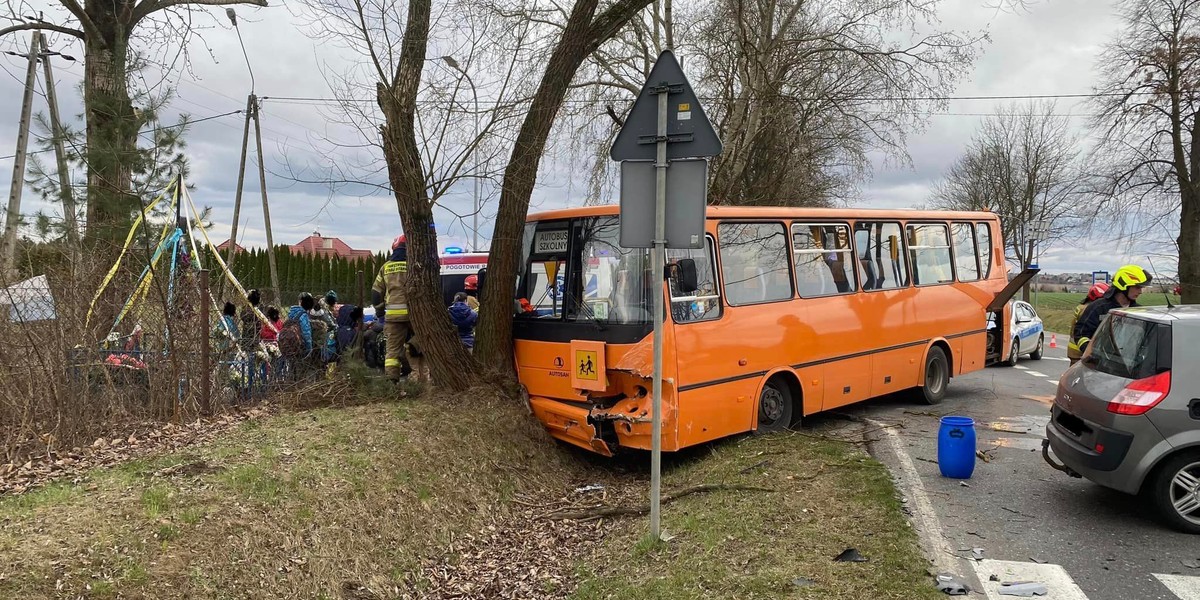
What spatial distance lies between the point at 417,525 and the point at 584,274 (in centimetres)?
295

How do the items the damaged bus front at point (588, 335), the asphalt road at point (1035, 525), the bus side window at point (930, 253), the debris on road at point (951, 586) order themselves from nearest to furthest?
the debris on road at point (951, 586), the asphalt road at point (1035, 525), the damaged bus front at point (588, 335), the bus side window at point (930, 253)

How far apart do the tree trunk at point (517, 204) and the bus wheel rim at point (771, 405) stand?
2.63 m

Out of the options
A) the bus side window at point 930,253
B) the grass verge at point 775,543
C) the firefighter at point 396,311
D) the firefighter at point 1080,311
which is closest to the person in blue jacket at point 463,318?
the firefighter at point 396,311

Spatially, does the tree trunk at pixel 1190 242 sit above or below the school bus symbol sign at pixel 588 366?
above

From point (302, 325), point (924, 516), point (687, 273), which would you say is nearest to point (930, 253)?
point (687, 273)

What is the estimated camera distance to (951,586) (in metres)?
4.42

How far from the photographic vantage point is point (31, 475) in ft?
18.6

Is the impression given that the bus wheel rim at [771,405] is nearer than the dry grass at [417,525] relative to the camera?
No

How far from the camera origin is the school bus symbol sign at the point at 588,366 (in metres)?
7.48

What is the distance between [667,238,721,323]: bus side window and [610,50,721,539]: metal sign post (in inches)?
74.2

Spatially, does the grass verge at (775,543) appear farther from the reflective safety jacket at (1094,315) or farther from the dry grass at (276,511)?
the reflective safety jacket at (1094,315)

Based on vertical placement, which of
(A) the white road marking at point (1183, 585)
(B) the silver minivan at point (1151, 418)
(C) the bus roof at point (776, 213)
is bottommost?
(A) the white road marking at point (1183, 585)

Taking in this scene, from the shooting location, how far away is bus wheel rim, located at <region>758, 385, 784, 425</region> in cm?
846

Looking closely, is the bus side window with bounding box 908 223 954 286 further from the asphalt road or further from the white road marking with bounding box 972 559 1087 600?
the white road marking with bounding box 972 559 1087 600
